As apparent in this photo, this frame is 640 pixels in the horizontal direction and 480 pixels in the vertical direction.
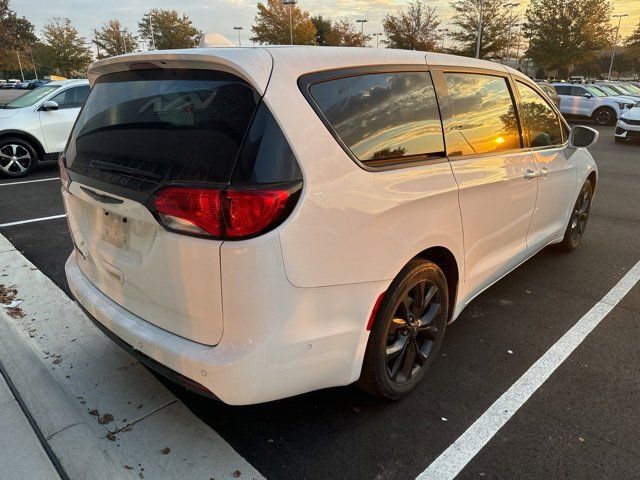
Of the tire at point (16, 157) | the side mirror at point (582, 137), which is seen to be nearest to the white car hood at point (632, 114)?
the side mirror at point (582, 137)

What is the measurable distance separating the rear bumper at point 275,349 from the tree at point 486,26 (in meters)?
46.0

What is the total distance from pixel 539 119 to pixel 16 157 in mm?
8711

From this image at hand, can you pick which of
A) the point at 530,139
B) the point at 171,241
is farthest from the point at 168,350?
the point at 530,139

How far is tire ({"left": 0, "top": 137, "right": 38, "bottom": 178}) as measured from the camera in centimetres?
869

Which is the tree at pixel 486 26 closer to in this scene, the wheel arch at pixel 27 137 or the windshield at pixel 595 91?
the windshield at pixel 595 91

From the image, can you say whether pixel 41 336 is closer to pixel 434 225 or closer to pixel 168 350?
pixel 168 350

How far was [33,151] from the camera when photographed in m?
8.97

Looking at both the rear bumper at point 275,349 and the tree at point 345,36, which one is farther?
→ the tree at point 345,36

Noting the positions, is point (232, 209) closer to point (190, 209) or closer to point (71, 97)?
point (190, 209)

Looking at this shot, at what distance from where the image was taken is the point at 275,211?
1.84 metres

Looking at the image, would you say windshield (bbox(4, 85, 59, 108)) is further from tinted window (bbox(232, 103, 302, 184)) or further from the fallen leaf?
tinted window (bbox(232, 103, 302, 184))

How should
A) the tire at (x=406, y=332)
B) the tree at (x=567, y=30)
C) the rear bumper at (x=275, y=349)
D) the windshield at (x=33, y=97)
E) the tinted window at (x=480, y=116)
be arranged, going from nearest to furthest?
the rear bumper at (x=275, y=349), the tire at (x=406, y=332), the tinted window at (x=480, y=116), the windshield at (x=33, y=97), the tree at (x=567, y=30)

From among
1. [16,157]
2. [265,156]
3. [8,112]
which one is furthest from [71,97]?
[265,156]

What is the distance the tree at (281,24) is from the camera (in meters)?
49.7
